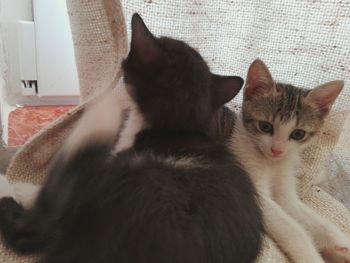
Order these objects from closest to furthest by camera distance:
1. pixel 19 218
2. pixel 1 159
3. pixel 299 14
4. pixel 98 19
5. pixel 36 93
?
1. pixel 19 218
2. pixel 98 19
3. pixel 299 14
4. pixel 1 159
5. pixel 36 93

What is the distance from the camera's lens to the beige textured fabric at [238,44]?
44.0 inches

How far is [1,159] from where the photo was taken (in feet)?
4.45

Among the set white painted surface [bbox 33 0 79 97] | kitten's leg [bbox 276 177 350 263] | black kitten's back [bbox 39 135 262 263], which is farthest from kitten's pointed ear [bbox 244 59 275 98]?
white painted surface [bbox 33 0 79 97]

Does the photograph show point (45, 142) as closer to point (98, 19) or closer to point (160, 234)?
point (98, 19)

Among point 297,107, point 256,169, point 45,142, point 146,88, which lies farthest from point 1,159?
point 297,107

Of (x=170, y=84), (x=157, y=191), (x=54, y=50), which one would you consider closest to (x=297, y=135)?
(x=170, y=84)

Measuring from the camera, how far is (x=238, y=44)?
51.6 inches

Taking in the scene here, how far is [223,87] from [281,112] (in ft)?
0.74

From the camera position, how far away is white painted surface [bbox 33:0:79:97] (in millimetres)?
1802

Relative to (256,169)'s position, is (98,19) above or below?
above

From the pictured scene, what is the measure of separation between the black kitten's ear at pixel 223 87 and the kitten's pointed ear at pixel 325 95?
0.25m

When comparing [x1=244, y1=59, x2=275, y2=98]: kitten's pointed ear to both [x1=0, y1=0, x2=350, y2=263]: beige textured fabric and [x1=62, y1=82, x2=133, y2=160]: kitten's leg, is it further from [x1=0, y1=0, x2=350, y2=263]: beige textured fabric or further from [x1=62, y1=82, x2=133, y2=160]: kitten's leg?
[x1=62, y1=82, x2=133, y2=160]: kitten's leg

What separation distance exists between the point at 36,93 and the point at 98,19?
0.95 m

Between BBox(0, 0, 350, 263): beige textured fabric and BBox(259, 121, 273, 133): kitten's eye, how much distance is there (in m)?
0.18
